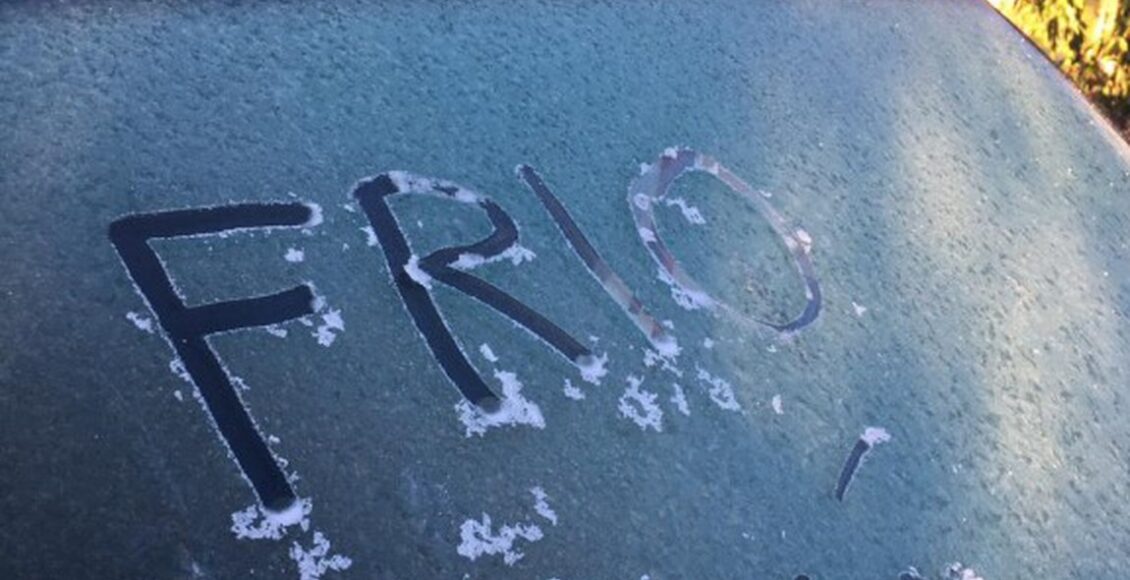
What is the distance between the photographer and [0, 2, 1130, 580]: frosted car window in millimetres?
882

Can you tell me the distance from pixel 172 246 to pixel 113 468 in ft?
0.81

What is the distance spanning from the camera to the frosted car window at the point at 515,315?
0.88 metres

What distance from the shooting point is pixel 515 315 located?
1097mm

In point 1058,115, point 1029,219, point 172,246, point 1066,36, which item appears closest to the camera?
point 172,246

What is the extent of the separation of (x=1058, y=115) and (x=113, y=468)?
183 centimetres

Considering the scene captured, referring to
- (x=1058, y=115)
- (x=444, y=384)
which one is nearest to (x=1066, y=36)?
(x=1058, y=115)

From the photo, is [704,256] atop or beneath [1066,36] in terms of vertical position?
beneath

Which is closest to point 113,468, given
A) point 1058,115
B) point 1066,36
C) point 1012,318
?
point 1012,318

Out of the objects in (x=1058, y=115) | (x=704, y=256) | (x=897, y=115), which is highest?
(x=1058, y=115)

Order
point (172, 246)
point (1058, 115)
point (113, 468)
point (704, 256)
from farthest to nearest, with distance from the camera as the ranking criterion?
point (1058, 115) → point (704, 256) → point (172, 246) → point (113, 468)

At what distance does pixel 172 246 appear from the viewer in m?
0.99

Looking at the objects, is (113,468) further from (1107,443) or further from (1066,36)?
(1066,36)

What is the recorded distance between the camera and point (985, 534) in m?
1.21

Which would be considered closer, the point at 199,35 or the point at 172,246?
the point at 172,246
